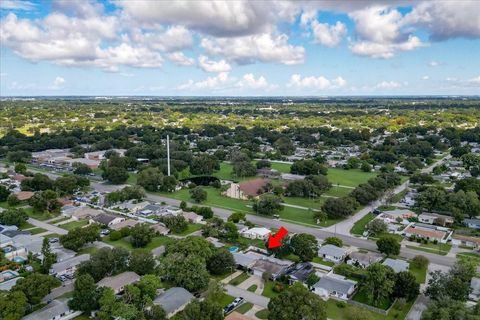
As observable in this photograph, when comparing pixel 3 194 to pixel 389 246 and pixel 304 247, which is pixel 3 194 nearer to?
pixel 304 247

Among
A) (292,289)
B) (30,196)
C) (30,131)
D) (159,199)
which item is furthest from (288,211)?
(30,131)

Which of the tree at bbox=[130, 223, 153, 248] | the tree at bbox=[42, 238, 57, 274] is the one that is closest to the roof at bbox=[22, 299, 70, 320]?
the tree at bbox=[42, 238, 57, 274]

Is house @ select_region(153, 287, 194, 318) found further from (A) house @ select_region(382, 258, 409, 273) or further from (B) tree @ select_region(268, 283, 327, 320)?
(A) house @ select_region(382, 258, 409, 273)

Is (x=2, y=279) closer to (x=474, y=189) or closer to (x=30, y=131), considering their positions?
(x=474, y=189)

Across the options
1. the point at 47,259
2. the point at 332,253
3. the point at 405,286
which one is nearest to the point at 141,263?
the point at 47,259

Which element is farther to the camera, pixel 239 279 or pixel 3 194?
pixel 3 194
